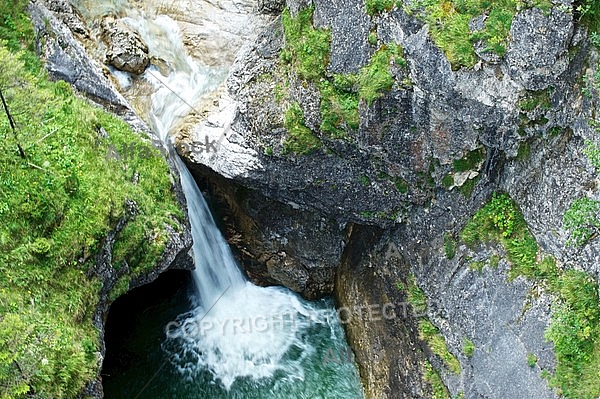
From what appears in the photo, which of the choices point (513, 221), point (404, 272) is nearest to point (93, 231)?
point (404, 272)

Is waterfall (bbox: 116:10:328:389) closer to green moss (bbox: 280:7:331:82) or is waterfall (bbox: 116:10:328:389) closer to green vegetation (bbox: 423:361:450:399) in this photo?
green moss (bbox: 280:7:331:82)

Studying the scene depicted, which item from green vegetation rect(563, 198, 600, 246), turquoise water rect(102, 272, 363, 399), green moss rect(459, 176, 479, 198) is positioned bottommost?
turquoise water rect(102, 272, 363, 399)

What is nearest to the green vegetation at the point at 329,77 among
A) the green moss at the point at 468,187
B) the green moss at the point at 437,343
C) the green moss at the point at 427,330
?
the green moss at the point at 468,187

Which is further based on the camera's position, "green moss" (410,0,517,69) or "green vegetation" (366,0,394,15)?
"green vegetation" (366,0,394,15)

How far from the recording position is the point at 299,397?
39.4ft

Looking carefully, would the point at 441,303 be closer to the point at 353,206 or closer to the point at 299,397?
the point at 353,206

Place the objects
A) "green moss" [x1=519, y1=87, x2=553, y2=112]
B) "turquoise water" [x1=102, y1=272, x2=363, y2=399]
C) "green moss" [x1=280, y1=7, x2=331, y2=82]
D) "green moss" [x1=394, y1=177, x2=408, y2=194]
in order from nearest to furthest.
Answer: "green moss" [x1=519, y1=87, x2=553, y2=112] < "green moss" [x1=280, y1=7, x2=331, y2=82] < "green moss" [x1=394, y1=177, x2=408, y2=194] < "turquoise water" [x1=102, y1=272, x2=363, y2=399]

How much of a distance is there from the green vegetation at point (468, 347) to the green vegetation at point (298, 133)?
4912 millimetres

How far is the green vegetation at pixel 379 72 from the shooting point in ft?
31.8

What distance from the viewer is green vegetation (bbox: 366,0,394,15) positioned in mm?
9594

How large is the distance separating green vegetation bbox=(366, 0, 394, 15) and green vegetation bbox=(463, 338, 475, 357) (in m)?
6.50

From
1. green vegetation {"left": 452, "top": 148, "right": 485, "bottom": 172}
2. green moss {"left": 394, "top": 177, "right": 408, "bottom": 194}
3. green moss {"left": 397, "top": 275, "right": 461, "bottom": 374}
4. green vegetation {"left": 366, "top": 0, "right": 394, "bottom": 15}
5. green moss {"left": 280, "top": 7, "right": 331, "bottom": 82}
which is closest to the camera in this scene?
green vegetation {"left": 366, "top": 0, "right": 394, "bottom": 15}

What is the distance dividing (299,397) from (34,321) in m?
6.52

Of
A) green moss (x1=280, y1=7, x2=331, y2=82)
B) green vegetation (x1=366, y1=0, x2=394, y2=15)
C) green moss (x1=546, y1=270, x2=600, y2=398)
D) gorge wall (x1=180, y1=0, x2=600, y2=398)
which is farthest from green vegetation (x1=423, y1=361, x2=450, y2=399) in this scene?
green vegetation (x1=366, y1=0, x2=394, y2=15)
